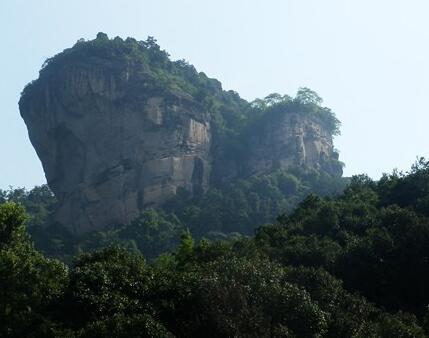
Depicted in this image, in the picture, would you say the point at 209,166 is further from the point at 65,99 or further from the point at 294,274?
the point at 294,274

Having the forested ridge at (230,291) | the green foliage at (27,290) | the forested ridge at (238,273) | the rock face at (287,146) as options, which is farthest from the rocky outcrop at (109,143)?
the green foliage at (27,290)

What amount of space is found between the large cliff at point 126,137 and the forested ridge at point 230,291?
41192mm

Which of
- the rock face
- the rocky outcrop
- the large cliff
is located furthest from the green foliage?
the rock face

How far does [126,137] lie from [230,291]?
175 feet

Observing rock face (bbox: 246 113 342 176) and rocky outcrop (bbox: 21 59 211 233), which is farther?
rock face (bbox: 246 113 342 176)

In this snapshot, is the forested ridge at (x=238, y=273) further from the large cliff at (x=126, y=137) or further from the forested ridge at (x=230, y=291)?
the large cliff at (x=126, y=137)

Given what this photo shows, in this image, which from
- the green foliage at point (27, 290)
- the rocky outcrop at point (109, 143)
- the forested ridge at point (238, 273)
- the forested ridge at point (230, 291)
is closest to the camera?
the forested ridge at point (230, 291)

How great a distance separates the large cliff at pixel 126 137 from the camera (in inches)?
2662

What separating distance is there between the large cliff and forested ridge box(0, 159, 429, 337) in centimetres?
4119

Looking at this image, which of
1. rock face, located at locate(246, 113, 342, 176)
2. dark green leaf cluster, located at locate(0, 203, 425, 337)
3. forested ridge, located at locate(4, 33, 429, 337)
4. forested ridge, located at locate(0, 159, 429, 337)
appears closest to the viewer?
dark green leaf cluster, located at locate(0, 203, 425, 337)

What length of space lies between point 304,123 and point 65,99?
24.4 metres

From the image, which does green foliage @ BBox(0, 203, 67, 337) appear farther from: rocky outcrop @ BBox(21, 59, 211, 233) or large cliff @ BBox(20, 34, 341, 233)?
large cliff @ BBox(20, 34, 341, 233)

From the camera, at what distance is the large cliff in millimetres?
67625

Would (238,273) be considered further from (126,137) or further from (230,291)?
(126,137)
